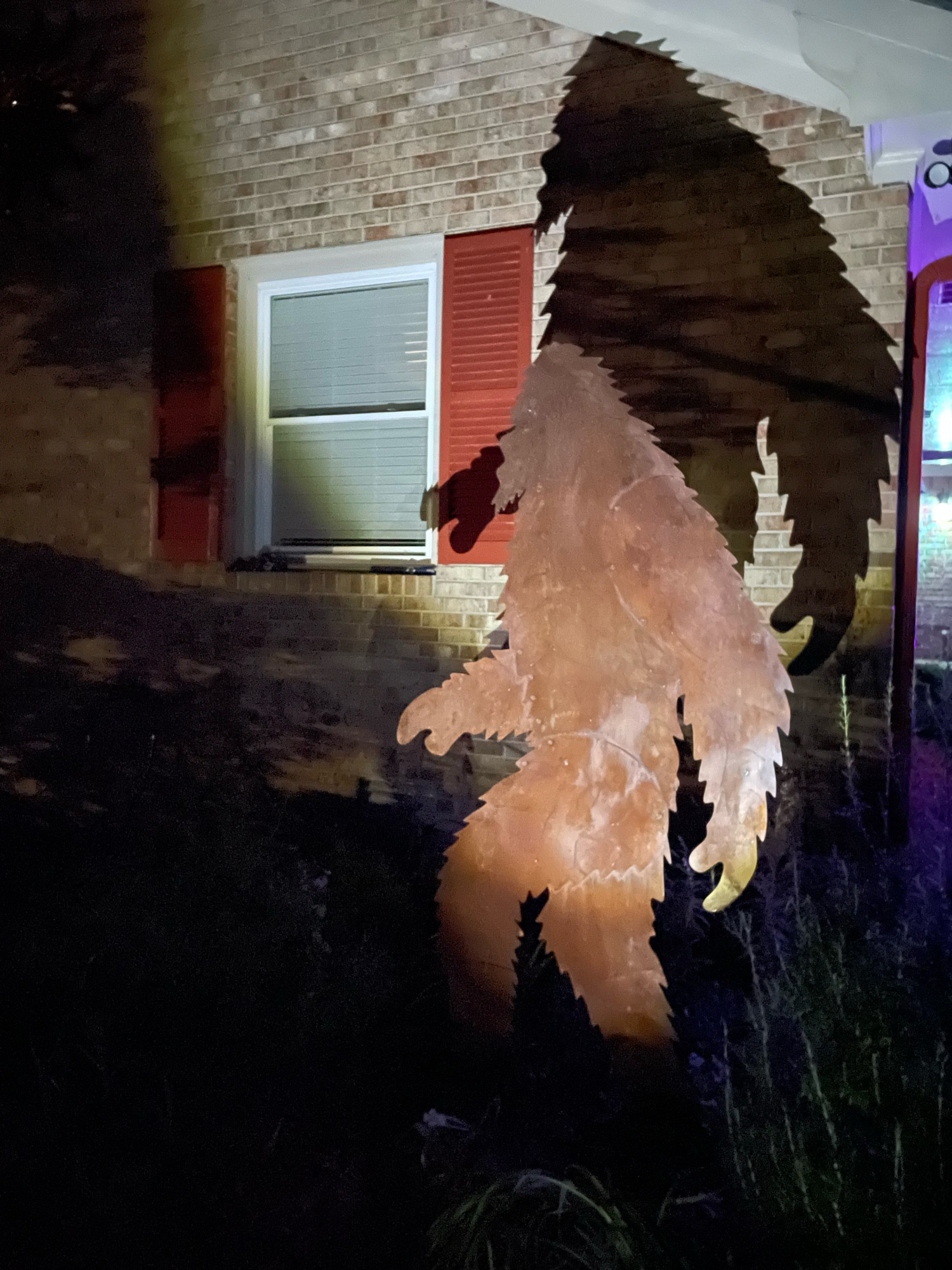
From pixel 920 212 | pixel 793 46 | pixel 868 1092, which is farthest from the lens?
pixel 920 212

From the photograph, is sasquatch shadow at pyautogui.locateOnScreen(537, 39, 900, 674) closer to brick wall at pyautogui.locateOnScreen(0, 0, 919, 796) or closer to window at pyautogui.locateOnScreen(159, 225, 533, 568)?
brick wall at pyautogui.locateOnScreen(0, 0, 919, 796)

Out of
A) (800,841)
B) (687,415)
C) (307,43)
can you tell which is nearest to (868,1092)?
(800,841)

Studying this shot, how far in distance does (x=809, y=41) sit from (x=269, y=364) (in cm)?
298

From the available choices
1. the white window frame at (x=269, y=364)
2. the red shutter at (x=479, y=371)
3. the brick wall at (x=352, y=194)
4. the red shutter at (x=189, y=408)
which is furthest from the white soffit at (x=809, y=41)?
the red shutter at (x=189, y=408)

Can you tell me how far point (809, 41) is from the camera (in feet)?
11.1

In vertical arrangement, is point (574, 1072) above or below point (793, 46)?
below

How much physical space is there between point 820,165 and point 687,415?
1.13m

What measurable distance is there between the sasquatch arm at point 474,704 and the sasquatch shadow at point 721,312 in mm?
1542

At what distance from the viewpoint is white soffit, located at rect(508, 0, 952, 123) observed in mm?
3113

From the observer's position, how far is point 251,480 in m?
5.14

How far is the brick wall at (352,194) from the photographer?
3.98 metres

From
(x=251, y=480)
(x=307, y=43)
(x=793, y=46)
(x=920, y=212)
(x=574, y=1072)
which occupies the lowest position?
(x=574, y=1072)

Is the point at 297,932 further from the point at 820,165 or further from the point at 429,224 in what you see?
the point at 820,165

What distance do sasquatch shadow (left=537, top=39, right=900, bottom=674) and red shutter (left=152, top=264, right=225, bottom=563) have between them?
1896 mm
